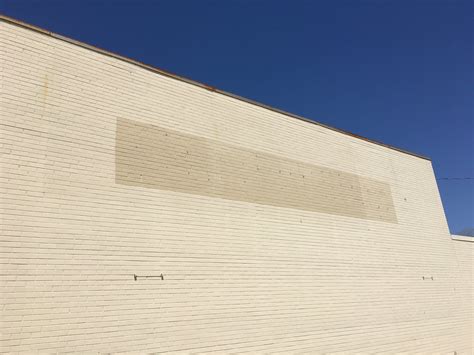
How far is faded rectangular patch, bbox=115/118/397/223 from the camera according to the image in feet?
33.1

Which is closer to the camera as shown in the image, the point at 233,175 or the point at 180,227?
the point at 180,227

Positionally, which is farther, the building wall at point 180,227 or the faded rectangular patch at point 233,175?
the faded rectangular patch at point 233,175

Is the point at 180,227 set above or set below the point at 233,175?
below

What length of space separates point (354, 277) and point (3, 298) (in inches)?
397

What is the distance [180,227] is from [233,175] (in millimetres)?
2529

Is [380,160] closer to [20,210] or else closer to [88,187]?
[88,187]

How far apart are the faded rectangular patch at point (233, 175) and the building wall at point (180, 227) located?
5cm

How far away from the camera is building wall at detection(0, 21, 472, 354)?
8.10 metres

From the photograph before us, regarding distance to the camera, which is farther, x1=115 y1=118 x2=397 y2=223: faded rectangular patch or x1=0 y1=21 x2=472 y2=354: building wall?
x1=115 y1=118 x2=397 y2=223: faded rectangular patch

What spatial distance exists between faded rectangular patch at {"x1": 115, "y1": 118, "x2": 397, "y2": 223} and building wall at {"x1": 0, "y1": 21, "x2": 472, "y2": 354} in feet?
0.16

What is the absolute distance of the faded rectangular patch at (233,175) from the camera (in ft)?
33.1

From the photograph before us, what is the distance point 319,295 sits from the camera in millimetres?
11906

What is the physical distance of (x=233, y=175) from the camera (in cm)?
1170

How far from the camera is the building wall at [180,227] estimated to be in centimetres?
810
